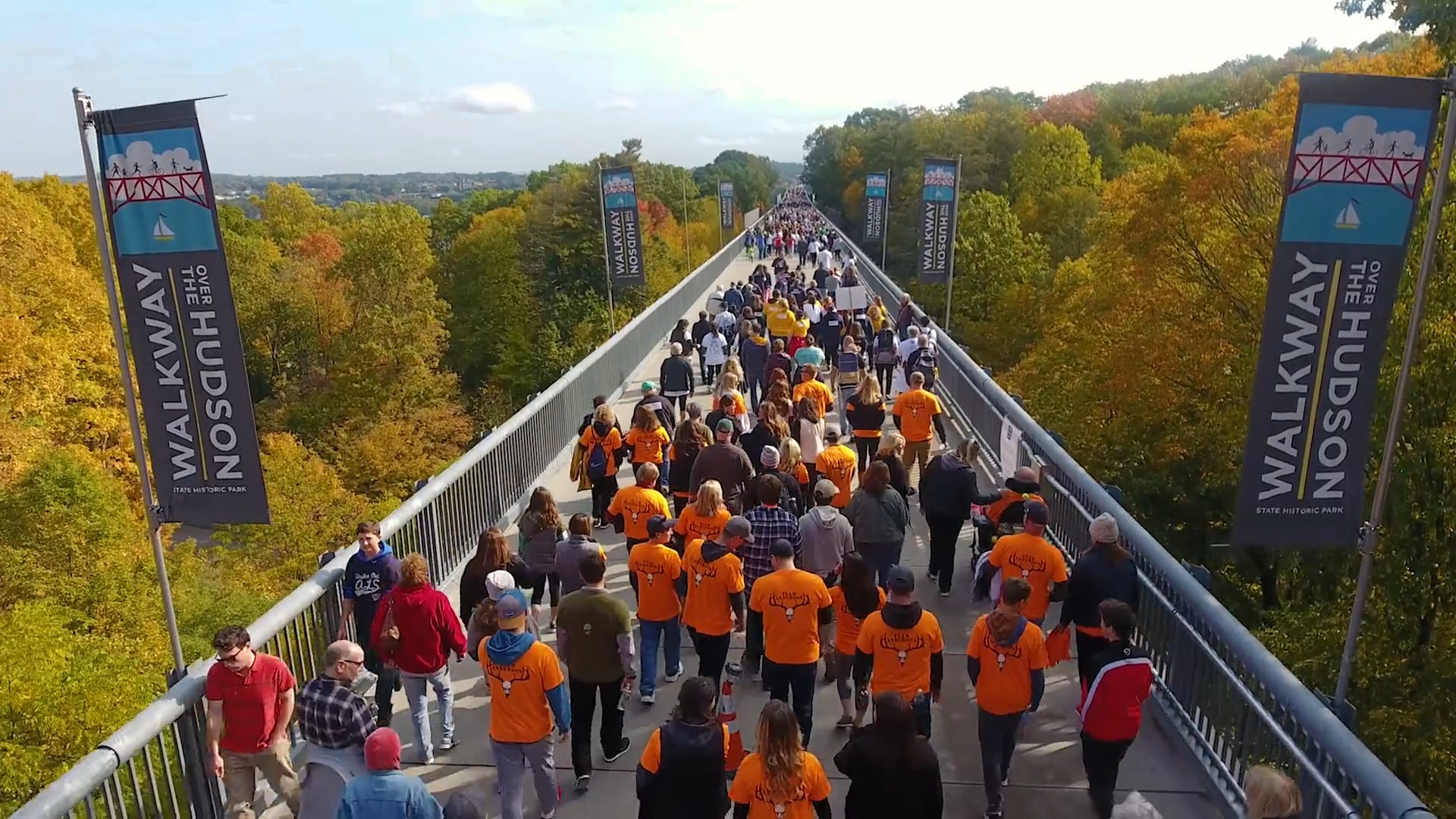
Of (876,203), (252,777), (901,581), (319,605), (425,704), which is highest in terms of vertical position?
(876,203)

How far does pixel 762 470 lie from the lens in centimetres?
814

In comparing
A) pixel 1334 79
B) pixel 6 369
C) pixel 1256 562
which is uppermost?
pixel 1334 79

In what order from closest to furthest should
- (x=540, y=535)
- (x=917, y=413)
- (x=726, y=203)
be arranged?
(x=540, y=535)
(x=917, y=413)
(x=726, y=203)

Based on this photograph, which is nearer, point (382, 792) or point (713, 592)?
point (382, 792)

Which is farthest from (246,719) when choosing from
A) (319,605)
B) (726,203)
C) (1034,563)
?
(726,203)

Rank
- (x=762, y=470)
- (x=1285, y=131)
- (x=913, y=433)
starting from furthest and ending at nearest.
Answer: (x=1285, y=131)
(x=913, y=433)
(x=762, y=470)

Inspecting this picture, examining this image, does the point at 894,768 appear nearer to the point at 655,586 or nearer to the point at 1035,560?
the point at 1035,560

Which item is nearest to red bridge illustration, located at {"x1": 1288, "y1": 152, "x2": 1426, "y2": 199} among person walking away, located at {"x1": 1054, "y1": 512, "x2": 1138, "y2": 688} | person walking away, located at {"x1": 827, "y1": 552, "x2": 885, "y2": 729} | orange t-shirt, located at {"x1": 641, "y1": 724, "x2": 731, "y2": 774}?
person walking away, located at {"x1": 1054, "y1": 512, "x2": 1138, "y2": 688}

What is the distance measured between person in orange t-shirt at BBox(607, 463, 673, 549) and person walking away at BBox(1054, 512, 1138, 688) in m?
2.84

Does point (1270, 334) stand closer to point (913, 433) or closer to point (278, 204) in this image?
point (913, 433)

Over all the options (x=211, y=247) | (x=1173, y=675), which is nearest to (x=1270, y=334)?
(x=1173, y=675)

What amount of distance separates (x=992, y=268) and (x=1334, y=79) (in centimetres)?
5002

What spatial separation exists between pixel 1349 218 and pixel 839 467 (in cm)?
419

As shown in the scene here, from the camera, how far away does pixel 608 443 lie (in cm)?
939
